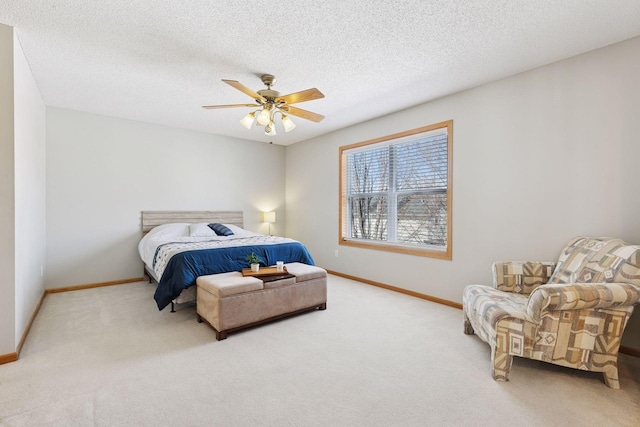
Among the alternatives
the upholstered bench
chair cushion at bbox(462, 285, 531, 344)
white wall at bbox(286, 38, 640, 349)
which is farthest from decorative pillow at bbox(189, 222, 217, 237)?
chair cushion at bbox(462, 285, 531, 344)

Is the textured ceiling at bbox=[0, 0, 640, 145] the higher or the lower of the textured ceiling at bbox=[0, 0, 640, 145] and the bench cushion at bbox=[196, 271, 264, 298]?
the higher

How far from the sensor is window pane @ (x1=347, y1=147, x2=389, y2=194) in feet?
14.8

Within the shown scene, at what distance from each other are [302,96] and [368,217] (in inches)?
102

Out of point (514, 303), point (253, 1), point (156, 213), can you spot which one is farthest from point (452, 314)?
point (156, 213)

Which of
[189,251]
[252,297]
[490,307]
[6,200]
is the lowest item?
[252,297]

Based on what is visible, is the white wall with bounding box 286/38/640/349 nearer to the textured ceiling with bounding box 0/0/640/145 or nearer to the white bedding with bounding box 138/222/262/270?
the textured ceiling with bounding box 0/0/640/145

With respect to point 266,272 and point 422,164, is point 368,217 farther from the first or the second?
point 266,272

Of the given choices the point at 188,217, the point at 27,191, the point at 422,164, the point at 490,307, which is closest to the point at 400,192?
the point at 422,164

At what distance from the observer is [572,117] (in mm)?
2668

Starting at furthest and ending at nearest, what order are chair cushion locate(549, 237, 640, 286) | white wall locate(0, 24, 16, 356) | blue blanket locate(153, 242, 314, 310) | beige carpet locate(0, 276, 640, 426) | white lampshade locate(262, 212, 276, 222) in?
white lampshade locate(262, 212, 276, 222)
blue blanket locate(153, 242, 314, 310)
white wall locate(0, 24, 16, 356)
chair cushion locate(549, 237, 640, 286)
beige carpet locate(0, 276, 640, 426)

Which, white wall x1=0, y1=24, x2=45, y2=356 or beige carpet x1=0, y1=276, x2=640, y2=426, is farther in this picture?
white wall x1=0, y1=24, x2=45, y2=356

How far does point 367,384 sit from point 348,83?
113 inches

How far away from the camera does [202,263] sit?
3154 mm

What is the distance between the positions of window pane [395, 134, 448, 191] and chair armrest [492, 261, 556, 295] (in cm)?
135
